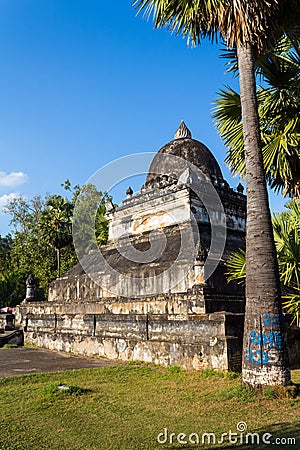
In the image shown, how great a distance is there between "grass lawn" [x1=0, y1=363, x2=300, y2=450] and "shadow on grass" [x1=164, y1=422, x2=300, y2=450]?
0.5 inches

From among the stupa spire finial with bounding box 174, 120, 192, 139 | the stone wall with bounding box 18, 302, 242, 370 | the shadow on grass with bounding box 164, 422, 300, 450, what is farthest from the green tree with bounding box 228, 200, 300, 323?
the stupa spire finial with bounding box 174, 120, 192, 139

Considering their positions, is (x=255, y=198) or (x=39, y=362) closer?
(x=255, y=198)

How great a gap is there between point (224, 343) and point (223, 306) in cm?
261

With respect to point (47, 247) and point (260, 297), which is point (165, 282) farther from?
point (47, 247)

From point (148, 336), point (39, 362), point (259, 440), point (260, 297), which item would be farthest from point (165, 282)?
point (259, 440)

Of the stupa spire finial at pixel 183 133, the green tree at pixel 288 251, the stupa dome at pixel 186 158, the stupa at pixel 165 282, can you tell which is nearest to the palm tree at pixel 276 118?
the green tree at pixel 288 251

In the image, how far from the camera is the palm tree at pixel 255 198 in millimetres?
6586

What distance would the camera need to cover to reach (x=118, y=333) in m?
12.0

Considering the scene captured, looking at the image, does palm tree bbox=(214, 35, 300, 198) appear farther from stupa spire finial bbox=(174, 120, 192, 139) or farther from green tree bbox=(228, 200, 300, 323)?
stupa spire finial bbox=(174, 120, 192, 139)

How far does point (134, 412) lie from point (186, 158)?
13.4 meters

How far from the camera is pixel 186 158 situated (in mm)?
18125

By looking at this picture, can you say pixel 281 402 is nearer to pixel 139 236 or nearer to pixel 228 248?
pixel 228 248

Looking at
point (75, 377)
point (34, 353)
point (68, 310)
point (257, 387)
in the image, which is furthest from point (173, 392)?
point (68, 310)

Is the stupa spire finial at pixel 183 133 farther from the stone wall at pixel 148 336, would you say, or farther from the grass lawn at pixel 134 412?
the grass lawn at pixel 134 412
